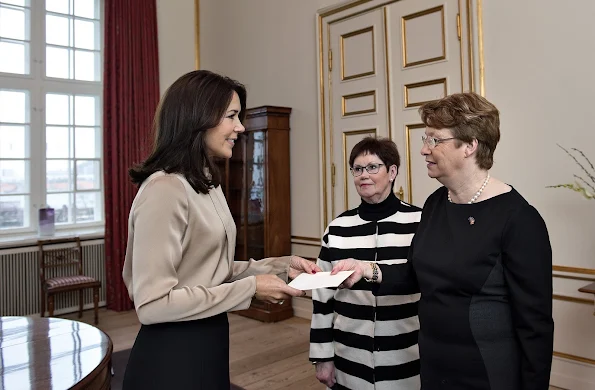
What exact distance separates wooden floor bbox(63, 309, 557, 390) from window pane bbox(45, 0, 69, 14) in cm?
359

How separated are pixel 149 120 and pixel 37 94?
1274 mm

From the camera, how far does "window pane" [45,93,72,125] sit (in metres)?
5.90

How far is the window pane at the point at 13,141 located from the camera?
5586 mm

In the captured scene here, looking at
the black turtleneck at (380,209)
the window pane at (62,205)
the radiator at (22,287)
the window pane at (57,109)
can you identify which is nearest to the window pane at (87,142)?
the window pane at (57,109)

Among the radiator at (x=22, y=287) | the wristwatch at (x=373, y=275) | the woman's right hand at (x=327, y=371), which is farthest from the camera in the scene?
the radiator at (x=22, y=287)

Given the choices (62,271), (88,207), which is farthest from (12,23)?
(62,271)

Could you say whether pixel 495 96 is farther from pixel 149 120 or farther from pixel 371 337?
pixel 149 120

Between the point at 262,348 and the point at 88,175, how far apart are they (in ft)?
11.0

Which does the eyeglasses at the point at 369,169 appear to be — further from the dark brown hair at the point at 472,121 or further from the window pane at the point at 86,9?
the window pane at the point at 86,9

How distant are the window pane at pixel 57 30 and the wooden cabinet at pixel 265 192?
8.24 ft

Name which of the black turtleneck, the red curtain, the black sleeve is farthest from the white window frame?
the black sleeve

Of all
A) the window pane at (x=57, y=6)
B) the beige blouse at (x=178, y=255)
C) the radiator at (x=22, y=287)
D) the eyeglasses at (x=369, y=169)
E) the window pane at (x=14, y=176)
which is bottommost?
the radiator at (x=22, y=287)

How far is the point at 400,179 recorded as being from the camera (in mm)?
4496

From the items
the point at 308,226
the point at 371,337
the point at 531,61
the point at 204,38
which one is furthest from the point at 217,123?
the point at 204,38
